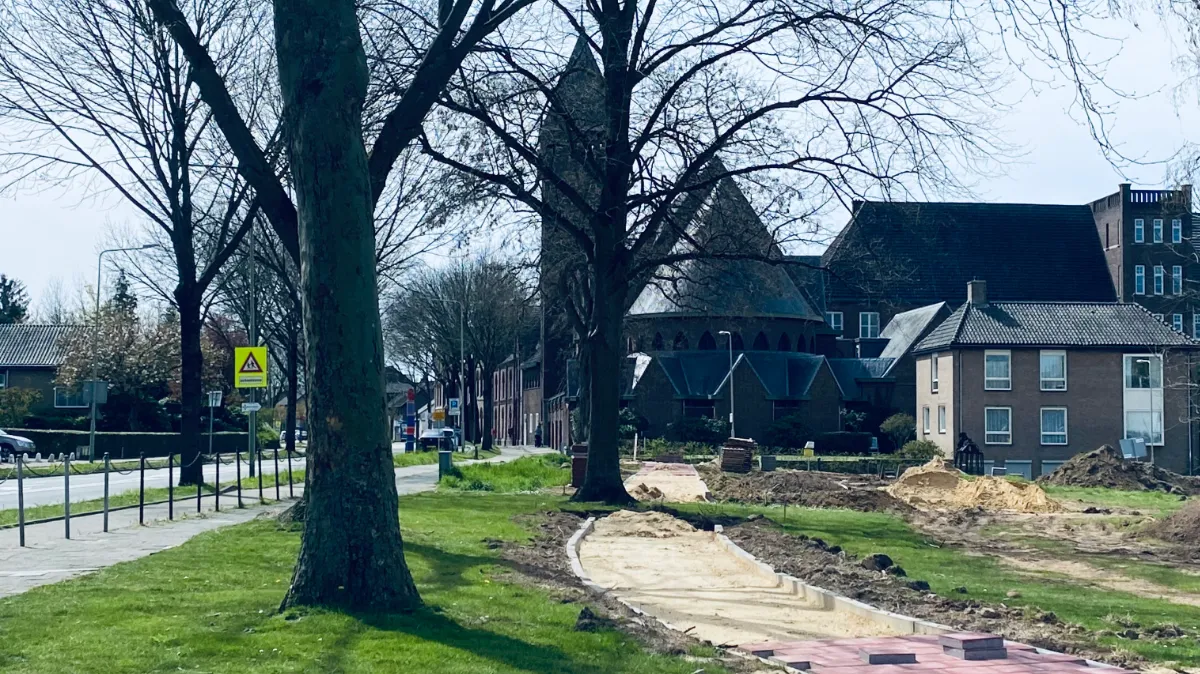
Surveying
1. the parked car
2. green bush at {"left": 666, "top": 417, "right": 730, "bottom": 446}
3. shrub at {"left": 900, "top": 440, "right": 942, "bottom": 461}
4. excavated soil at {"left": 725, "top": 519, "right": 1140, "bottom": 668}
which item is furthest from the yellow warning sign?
green bush at {"left": 666, "top": 417, "right": 730, "bottom": 446}

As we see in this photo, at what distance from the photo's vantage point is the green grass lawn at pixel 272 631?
834 cm

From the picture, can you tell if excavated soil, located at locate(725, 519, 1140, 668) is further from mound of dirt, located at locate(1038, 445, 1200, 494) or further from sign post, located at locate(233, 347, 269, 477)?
mound of dirt, located at locate(1038, 445, 1200, 494)

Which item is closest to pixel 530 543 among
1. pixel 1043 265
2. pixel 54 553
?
pixel 54 553

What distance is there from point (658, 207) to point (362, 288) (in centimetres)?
1544

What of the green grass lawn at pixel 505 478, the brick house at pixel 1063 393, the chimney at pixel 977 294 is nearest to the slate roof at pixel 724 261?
the green grass lawn at pixel 505 478

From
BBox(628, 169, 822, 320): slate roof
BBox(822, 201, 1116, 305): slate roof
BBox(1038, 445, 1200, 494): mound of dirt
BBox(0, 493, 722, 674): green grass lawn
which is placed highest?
BBox(822, 201, 1116, 305): slate roof

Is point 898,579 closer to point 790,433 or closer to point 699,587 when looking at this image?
point 699,587

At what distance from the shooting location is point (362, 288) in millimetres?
10461

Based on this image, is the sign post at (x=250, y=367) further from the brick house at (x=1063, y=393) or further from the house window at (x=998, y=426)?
the house window at (x=998, y=426)

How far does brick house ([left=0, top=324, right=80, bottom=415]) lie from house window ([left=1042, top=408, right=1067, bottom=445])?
55210 millimetres

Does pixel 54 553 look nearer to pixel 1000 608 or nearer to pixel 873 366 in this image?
pixel 1000 608

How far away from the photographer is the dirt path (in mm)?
11609

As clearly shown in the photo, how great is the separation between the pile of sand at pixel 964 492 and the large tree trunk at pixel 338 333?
27.1 m

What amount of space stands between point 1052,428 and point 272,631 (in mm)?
59103
